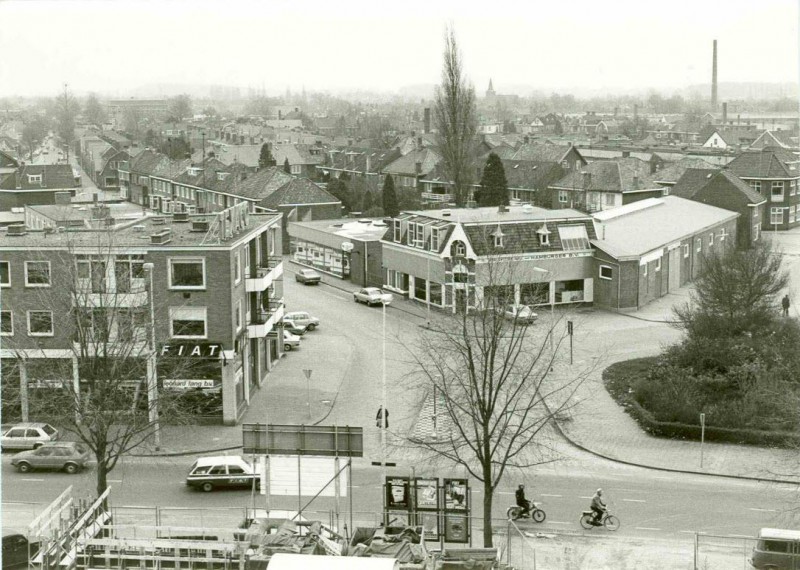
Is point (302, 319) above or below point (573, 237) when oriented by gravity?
below

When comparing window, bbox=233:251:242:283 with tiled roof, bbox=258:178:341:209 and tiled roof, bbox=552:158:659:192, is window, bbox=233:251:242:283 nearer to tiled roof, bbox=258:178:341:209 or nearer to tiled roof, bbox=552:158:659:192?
tiled roof, bbox=258:178:341:209

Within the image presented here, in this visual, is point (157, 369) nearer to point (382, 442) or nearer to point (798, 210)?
point (382, 442)

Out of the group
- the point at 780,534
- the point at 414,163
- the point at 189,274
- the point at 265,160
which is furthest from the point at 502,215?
the point at 265,160

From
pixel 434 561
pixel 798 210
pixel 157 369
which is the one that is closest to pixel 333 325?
pixel 157 369

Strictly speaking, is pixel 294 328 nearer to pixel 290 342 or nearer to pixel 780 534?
pixel 290 342

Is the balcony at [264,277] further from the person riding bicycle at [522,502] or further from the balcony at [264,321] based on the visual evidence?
the person riding bicycle at [522,502]
